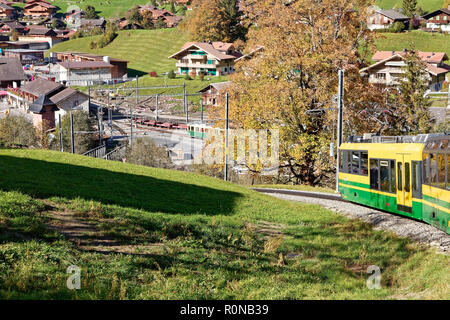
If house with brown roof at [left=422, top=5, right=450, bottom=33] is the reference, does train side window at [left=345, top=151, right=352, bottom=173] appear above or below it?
below

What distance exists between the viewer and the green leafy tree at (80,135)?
216 ft

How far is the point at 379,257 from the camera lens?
1670 centimetres

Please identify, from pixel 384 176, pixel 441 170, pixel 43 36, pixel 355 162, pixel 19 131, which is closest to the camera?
pixel 441 170

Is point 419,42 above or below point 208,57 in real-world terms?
above

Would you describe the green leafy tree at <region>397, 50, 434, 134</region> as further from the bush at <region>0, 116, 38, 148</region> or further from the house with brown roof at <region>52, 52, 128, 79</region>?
the house with brown roof at <region>52, 52, 128, 79</region>

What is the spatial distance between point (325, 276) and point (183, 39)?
488 ft

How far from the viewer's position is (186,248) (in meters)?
15.0

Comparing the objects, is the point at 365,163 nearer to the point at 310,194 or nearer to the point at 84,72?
the point at 310,194

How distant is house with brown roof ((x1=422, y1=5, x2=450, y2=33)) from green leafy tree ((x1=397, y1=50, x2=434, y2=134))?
70.3 metres

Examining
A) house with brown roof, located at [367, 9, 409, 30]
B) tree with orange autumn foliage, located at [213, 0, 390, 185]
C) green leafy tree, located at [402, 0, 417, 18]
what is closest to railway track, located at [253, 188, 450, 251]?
tree with orange autumn foliage, located at [213, 0, 390, 185]

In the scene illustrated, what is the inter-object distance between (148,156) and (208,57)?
2818 inches

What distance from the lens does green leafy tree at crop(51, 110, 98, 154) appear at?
216 ft

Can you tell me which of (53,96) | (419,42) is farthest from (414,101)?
(419,42)
